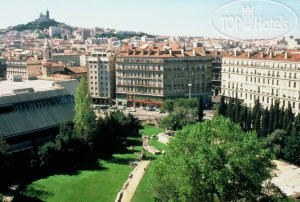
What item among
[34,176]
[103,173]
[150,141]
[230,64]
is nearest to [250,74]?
[230,64]

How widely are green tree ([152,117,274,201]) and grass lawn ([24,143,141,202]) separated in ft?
48.2

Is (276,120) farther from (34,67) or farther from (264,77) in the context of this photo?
(34,67)

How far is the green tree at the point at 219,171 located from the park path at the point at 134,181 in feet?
37.8

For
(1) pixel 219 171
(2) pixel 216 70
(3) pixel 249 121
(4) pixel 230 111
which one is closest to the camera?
(1) pixel 219 171

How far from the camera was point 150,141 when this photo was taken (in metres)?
85.2

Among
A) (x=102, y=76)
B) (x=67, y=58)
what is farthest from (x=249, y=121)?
(x=67, y=58)

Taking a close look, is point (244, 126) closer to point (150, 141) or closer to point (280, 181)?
point (150, 141)

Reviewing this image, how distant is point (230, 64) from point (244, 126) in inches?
1163

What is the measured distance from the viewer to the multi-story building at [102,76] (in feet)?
420

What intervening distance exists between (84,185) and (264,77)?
198 feet

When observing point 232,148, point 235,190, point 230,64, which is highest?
point 230,64

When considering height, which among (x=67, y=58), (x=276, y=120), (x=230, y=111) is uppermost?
(x=67, y=58)

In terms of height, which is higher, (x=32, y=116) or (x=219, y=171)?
(x=32, y=116)

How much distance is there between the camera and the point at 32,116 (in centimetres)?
6975
